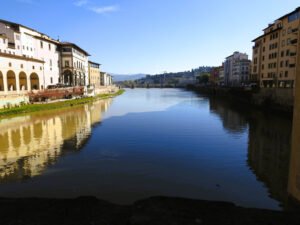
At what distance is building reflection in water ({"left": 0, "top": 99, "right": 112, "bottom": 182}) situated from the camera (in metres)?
17.2

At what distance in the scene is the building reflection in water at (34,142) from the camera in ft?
56.4

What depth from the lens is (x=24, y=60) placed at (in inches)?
2210

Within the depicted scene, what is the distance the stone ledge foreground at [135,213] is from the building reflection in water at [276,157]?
8.81 feet

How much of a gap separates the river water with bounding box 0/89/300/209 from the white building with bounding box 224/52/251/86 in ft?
328

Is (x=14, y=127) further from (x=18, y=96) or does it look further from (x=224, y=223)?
(x=224, y=223)

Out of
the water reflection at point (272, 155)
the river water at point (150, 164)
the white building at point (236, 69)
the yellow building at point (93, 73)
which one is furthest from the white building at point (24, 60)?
the white building at point (236, 69)

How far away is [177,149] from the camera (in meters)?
22.3

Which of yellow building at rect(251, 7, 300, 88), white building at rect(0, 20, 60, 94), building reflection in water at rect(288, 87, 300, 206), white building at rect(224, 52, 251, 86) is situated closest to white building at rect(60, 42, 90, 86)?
white building at rect(0, 20, 60, 94)

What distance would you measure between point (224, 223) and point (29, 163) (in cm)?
1542

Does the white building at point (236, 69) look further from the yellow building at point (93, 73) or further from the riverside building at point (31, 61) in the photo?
the riverside building at point (31, 61)

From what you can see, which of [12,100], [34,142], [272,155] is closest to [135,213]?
[272,155]

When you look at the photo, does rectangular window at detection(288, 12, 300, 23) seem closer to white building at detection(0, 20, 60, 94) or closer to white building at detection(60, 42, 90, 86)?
white building at detection(0, 20, 60, 94)

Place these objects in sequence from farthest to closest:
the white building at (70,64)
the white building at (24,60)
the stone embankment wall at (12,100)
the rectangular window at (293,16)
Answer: the white building at (70,64)
the rectangular window at (293,16)
the white building at (24,60)
the stone embankment wall at (12,100)

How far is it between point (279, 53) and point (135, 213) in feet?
214
